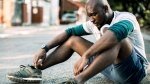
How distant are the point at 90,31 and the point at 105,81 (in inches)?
37.4

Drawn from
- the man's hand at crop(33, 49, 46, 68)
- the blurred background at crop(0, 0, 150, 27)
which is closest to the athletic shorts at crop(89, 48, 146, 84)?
the man's hand at crop(33, 49, 46, 68)

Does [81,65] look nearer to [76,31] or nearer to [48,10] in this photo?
[76,31]

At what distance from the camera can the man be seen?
4496 mm

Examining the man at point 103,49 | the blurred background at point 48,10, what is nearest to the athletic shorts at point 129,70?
the man at point 103,49

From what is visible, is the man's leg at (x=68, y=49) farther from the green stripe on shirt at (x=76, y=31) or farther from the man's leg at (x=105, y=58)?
the man's leg at (x=105, y=58)

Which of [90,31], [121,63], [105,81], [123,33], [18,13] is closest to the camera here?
[123,33]

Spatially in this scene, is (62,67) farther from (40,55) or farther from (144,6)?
(144,6)

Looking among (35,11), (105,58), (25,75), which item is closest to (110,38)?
(105,58)

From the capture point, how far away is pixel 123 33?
448 centimetres

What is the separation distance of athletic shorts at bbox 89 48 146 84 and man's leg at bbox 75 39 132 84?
102 mm

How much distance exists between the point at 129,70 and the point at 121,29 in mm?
556

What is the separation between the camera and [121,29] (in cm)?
450

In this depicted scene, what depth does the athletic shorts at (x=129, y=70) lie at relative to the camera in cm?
479

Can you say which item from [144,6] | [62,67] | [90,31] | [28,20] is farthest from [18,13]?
[90,31]
